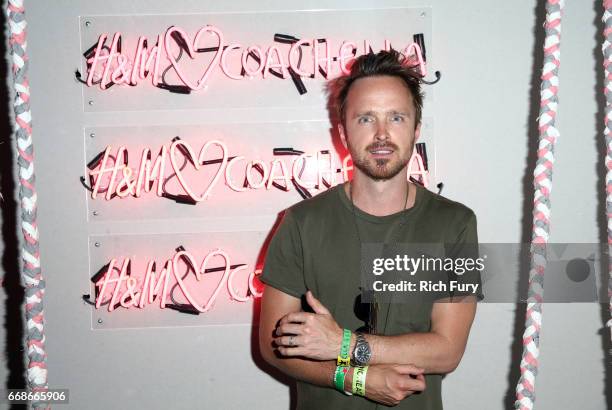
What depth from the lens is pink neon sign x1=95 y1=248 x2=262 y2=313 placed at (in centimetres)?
277

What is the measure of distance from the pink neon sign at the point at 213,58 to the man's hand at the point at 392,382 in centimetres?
157

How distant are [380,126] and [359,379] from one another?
3.13 ft

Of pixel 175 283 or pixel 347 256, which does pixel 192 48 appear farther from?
pixel 347 256

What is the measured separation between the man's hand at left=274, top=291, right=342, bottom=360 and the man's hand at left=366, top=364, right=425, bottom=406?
16 centimetres

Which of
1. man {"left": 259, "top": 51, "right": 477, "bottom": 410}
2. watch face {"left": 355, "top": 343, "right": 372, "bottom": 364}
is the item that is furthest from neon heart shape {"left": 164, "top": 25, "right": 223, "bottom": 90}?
watch face {"left": 355, "top": 343, "right": 372, "bottom": 364}

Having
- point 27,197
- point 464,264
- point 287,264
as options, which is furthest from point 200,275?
point 464,264

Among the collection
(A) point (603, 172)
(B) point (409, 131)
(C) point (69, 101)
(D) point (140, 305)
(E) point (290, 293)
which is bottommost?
(D) point (140, 305)

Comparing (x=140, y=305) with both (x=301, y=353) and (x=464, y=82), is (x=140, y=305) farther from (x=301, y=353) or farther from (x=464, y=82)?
(x=464, y=82)

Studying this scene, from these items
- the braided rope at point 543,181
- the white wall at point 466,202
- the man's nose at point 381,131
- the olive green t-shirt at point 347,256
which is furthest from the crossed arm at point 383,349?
the white wall at point 466,202

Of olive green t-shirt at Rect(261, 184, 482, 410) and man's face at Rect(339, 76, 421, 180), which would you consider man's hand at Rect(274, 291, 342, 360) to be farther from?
man's face at Rect(339, 76, 421, 180)

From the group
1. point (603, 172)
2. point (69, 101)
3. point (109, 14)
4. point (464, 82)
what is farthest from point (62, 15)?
point (603, 172)

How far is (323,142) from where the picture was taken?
112 inches

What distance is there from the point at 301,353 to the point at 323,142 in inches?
51.6

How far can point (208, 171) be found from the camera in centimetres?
281
